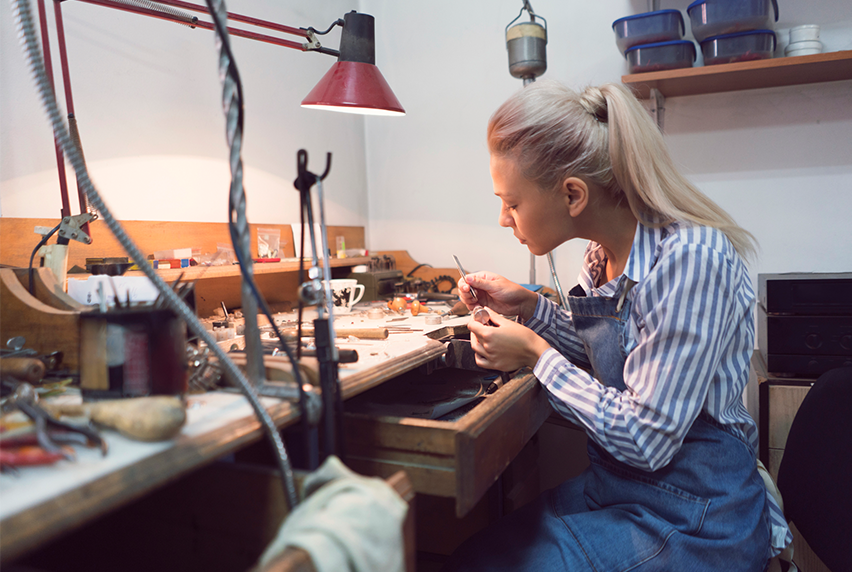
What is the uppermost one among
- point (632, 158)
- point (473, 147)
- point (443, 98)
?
point (443, 98)

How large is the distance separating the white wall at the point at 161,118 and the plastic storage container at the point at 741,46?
55.1 inches

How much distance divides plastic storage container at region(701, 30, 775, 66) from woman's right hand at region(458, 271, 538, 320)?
1087mm

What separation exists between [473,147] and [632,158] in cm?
142

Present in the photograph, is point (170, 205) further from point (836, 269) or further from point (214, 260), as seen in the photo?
point (836, 269)

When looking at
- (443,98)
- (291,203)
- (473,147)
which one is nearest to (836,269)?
(473,147)

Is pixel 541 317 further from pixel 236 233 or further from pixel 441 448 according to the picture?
pixel 236 233

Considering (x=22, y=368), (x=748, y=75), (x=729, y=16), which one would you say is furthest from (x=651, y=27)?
(x=22, y=368)

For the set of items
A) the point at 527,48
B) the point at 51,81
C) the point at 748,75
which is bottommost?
the point at 51,81

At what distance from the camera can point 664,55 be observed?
172 centimetres

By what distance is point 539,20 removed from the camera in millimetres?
2125

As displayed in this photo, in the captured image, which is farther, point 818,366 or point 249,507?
point 818,366

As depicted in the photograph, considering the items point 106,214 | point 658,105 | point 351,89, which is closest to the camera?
point 106,214

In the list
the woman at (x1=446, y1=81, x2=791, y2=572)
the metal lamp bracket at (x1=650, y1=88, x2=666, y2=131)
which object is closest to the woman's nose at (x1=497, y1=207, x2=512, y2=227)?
the woman at (x1=446, y1=81, x2=791, y2=572)

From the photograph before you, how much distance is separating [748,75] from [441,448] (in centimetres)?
163
